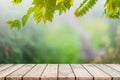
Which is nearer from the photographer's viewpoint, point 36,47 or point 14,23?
point 14,23

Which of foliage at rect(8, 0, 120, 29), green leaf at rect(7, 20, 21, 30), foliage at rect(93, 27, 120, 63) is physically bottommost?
foliage at rect(93, 27, 120, 63)

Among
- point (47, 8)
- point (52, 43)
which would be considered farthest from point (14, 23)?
point (52, 43)

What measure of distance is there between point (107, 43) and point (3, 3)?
1.65m

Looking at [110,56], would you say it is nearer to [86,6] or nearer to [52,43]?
[52,43]

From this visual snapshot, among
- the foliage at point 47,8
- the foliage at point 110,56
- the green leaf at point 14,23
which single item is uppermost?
the foliage at point 47,8

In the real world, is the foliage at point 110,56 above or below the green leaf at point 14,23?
below

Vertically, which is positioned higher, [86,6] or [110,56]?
[86,6]

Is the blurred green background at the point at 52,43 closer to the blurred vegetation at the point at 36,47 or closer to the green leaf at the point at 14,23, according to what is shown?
the blurred vegetation at the point at 36,47

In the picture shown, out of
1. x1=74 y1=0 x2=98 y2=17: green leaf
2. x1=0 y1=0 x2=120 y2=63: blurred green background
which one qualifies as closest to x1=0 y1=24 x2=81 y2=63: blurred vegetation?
x1=0 y1=0 x2=120 y2=63: blurred green background

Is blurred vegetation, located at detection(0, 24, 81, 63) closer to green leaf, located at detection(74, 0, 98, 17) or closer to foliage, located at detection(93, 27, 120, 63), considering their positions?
foliage, located at detection(93, 27, 120, 63)

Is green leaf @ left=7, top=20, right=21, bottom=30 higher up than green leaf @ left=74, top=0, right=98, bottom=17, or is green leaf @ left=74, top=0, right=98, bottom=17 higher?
green leaf @ left=74, top=0, right=98, bottom=17

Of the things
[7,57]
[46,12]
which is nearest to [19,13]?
[7,57]

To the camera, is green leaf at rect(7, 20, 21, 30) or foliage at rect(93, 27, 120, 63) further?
foliage at rect(93, 27, 120, 63)

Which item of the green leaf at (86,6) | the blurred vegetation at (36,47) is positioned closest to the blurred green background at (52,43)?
the blurred vegetation at (36,47)
